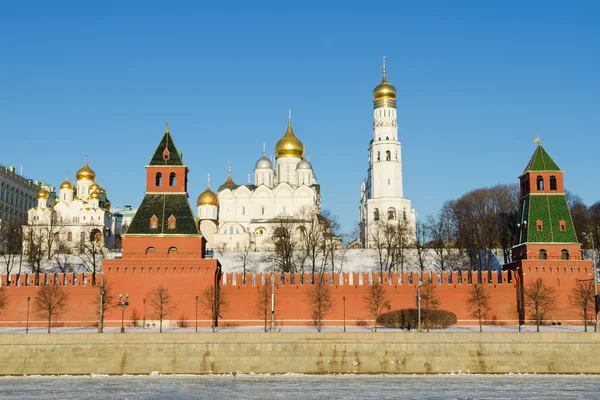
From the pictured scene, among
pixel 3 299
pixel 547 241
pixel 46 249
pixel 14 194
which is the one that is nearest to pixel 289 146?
pixel 46 249

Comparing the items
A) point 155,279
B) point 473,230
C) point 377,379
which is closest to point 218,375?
point 377,379

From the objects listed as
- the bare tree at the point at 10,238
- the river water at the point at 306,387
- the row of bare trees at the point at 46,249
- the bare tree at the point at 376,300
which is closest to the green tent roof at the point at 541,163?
the bare tree at the point at 376,300

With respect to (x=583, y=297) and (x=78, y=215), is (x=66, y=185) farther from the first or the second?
(x=583, y=297)

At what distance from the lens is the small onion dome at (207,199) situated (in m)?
84.9

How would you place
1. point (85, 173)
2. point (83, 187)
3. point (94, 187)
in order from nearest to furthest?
point (94, 187) → point (83, 187) → point (85, 173)

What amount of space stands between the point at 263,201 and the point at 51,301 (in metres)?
41.8

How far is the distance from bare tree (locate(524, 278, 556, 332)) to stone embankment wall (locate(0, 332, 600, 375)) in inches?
271

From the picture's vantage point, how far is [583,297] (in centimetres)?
4266

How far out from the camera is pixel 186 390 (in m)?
30.7

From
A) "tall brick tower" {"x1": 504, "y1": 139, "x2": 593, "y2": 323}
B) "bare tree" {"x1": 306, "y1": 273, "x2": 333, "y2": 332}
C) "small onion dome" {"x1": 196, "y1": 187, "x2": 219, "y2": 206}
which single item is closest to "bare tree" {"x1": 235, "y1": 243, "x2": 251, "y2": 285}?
"small onion dome" {"x1": 196, "y1": 187, "x2": 219, "y2": 206}

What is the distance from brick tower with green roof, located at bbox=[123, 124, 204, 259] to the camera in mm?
44188

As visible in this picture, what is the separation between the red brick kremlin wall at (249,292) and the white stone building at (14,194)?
51262 millimetres

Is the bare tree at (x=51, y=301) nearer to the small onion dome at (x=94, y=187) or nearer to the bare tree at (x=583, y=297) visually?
the bare tree at (x=583, y=297)

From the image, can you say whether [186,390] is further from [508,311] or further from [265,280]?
[508,311]
